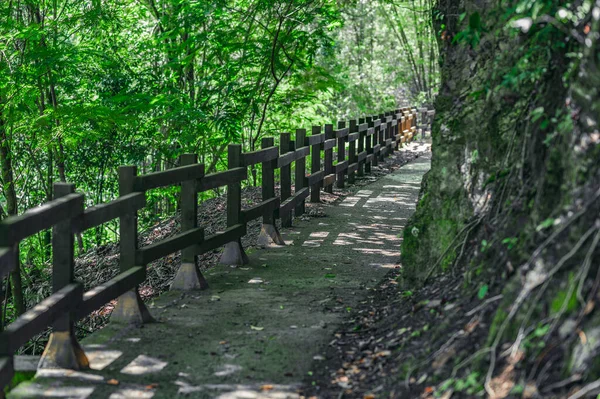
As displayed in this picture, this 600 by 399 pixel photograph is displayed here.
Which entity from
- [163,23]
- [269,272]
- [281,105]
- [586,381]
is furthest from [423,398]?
[281,105]

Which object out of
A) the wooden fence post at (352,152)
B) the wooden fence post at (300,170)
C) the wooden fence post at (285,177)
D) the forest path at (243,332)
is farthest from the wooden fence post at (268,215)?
the wooden fence post at (352,152)

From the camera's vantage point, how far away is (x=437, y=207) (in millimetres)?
7422

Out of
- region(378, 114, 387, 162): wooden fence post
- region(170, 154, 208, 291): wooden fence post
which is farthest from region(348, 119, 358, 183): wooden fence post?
region(170, 154, 208, 291): wooden fence post

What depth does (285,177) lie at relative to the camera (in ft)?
39.6

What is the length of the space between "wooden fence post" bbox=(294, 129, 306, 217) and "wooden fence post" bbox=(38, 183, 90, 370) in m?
7.33

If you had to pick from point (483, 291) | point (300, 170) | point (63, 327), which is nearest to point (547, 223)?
point (483, 291)

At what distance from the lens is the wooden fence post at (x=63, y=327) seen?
5.63m

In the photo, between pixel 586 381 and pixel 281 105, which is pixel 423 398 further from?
pixel 281 105

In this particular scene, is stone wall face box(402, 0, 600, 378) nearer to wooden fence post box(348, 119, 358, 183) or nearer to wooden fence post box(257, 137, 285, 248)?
wooden fence post box(257, 137, 285, 248)

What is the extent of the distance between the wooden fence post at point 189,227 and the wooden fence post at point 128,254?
1194 millimetres

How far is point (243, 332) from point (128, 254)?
1231 millimetres

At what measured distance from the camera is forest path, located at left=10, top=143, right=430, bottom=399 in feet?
17.8

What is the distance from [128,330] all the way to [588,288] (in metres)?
4.04

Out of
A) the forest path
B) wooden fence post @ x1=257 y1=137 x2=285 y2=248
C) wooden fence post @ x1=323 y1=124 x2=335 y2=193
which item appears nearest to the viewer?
the forest path
